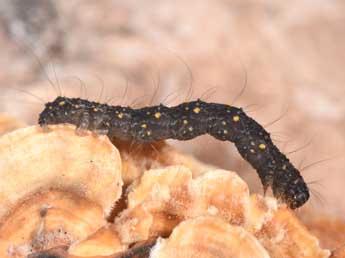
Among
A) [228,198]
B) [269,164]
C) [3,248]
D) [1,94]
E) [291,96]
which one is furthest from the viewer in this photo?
[291,96]

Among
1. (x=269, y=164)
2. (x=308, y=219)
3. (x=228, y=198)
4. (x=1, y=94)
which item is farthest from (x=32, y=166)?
(x=308, y=219)

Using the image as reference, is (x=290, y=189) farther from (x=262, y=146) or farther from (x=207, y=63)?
(x=207, y=63)

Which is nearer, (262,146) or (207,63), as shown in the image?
(262,146)

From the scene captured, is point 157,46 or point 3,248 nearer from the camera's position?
point 3,248

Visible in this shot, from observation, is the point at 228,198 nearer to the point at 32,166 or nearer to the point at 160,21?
the point at 32,166

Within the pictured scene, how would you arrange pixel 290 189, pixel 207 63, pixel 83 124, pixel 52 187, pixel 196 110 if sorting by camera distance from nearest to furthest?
1. pixel 52 187
2. pixel 83 124
3. pixel 290 189
4. pixel 196 110
5. pixel 207 63

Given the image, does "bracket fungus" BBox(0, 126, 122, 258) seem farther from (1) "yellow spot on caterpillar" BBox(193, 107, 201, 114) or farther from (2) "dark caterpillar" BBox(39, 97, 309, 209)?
(1) "yellow spot on caterpillar" BBox(193, 107, 201, 114)

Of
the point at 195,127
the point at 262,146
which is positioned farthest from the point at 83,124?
the point at 262,146
